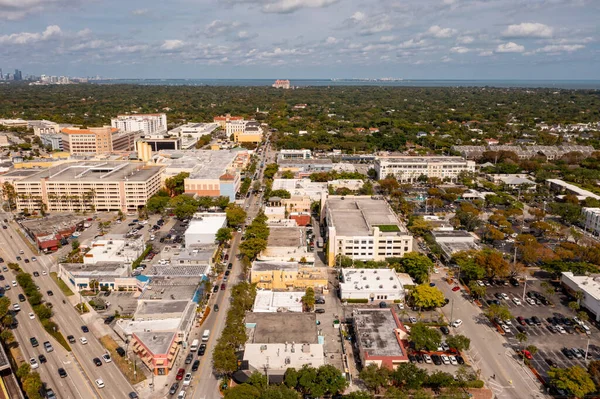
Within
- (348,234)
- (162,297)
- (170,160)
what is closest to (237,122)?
(170,160)

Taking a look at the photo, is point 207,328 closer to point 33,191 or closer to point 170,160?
point 33,191

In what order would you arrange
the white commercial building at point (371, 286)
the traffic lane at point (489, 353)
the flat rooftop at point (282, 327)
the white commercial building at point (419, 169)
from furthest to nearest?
the white commercial building at point (419, 169)
the white commercial building at point (371, 286)
the flat rooftop at point (282, 327)
the traffic lane at point (489, 353)

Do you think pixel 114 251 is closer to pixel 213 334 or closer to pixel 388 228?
pixel 213 334

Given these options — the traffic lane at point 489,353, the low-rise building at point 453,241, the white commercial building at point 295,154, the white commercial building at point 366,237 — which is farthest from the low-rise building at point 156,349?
the white commercial building at point 295,154

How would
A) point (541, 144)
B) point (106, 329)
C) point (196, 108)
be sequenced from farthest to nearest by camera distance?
1. point (196, 108)
2. point (541, 144)
3. point (106, 329)

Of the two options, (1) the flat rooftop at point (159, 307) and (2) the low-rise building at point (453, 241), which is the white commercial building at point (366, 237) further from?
(1) the flat rooftop at point (159, 307)

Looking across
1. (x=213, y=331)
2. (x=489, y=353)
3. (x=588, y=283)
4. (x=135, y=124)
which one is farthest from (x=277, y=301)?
(x=135, y=124)
